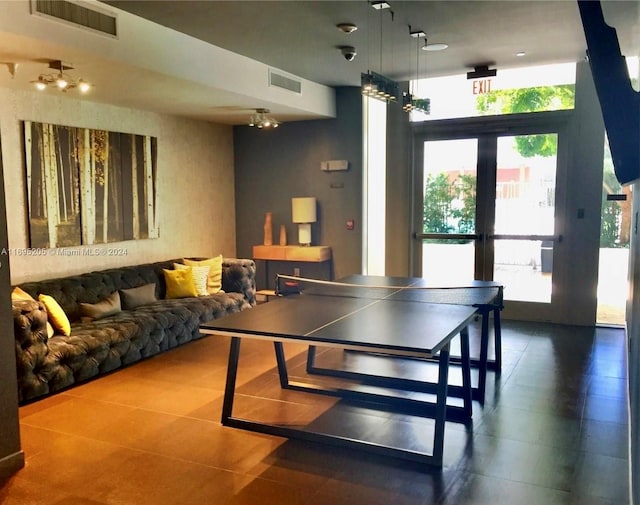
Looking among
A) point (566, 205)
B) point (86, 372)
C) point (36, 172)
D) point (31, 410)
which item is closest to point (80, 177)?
point (36, 172)

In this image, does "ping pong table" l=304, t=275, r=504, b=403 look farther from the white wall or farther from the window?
the window

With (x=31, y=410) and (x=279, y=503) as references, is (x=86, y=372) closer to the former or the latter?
(x=31, y=410)

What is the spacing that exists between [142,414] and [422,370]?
222cm

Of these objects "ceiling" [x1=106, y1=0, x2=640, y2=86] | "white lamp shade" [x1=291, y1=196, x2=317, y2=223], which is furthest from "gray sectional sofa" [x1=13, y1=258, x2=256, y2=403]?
"ceiling" [x1=106, y1=0, x2=640, y2=86]

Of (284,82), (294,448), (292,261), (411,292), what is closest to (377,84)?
(411,292)

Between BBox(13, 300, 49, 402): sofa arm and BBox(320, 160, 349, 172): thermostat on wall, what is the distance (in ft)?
13.4

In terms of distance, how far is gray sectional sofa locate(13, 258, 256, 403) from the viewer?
3967 millimetres

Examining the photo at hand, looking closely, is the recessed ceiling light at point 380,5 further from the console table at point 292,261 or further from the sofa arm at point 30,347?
the console table at point 292,261

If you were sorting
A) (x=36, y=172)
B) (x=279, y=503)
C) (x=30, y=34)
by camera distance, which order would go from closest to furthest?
(x=279, y=503) < (x=30, y=34) < (x=36, y=172)

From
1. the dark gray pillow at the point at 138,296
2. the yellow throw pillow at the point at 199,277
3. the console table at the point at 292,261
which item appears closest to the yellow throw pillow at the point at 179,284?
the yellow throw pillow at the point at 199,277

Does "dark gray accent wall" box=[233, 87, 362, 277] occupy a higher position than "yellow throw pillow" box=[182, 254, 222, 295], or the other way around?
"dark gray accent wall" box=[233, 87, 362, 277]

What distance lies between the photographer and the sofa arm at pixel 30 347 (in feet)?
12.8

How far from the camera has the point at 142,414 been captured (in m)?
3.79

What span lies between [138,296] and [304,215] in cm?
247
